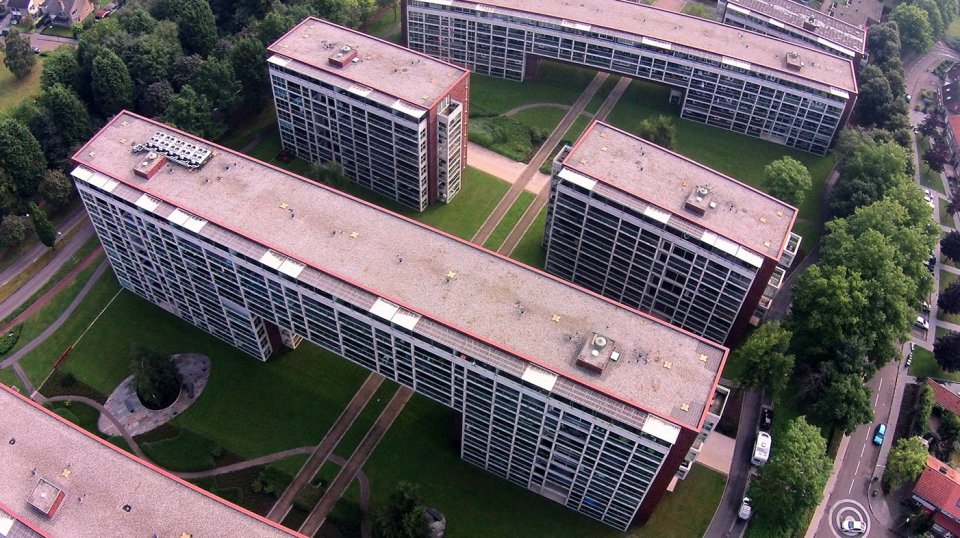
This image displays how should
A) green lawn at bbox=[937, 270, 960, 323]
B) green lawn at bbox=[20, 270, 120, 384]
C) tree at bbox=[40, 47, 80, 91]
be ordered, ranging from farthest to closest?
tree at bbox=[40, 47, 80, 91] → green lawn at bbox=[937, 270, 960, 323] → green lawn at bbox=[20, 270, 120, 384]

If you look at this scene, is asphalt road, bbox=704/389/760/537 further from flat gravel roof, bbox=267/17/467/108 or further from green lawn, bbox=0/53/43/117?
green lawn, bbox=0/53/43/117

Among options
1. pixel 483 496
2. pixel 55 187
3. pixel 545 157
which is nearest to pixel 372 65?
pixel 545 157

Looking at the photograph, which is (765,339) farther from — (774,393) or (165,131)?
(165,131)

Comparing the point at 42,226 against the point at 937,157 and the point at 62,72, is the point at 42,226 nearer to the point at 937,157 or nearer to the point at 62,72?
the point at 62,72

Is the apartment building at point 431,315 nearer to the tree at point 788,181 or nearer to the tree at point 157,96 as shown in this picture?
the tree at point 157,96

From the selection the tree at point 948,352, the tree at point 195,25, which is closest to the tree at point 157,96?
the tree at point 195,25

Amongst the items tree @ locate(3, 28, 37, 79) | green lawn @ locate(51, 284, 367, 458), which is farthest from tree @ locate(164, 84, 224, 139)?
tree @ locate(3, 28, 37, 79)
